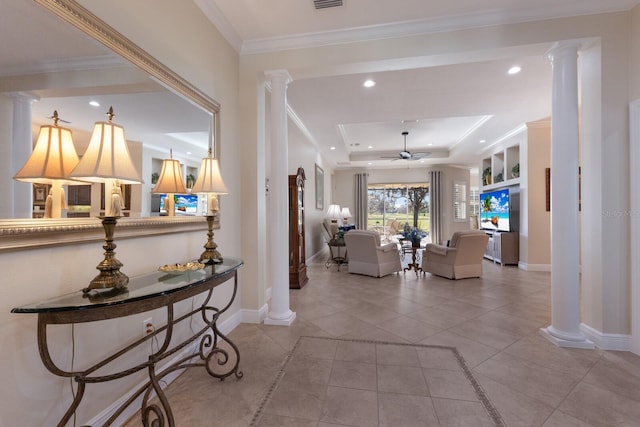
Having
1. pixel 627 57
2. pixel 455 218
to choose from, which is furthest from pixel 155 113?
pixel 455 218

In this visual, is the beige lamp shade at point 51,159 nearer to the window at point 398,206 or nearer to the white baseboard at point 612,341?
the white baseboard at point 612,341

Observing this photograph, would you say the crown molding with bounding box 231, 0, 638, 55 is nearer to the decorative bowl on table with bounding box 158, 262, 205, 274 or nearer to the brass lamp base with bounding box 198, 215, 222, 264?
the brass lamp base with bounding box 198, 215, 222, 264

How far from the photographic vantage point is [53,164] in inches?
47.7

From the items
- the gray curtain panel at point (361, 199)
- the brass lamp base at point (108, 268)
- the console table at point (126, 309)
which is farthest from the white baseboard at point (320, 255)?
the brass lamp base at point (108, 268)

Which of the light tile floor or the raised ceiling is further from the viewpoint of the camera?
the raised ceiling

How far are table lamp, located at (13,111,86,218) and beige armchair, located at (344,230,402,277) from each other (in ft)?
13.8

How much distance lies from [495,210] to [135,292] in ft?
24.8

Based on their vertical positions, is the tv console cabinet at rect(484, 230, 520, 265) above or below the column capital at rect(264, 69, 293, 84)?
below

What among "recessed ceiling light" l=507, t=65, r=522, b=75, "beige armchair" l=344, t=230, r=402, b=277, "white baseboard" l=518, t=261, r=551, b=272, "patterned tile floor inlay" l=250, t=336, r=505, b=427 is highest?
"recessed ceiling light" l=507, t=65, r=522, b=75

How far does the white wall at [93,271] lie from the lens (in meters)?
1.15

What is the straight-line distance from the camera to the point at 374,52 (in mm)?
2750

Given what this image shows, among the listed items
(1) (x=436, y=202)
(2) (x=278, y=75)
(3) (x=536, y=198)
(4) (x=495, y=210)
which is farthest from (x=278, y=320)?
(1) (x=436, y=202)

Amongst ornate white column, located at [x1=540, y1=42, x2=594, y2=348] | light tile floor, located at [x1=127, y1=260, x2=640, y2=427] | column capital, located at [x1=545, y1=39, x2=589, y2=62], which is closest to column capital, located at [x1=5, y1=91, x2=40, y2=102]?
light tile floor, located at [x1=127, y1=260, x2=640, y2=427]

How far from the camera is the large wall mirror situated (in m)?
1.12
